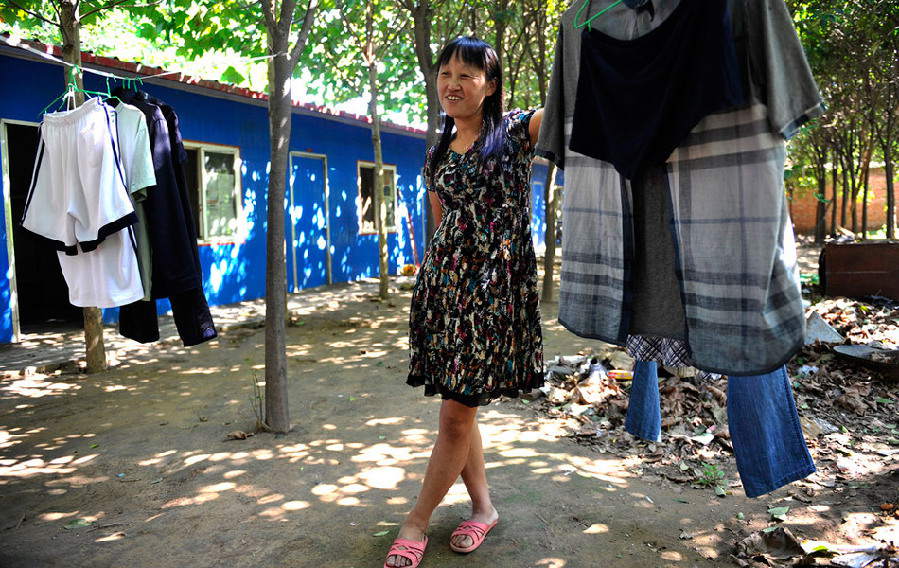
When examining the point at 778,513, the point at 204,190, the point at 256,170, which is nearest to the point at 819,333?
the point at 778,513

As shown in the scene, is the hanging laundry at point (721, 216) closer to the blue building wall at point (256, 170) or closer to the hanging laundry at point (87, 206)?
the hanging laundry at point (87, 206)

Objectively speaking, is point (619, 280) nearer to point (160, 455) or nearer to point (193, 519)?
point (193, 519)

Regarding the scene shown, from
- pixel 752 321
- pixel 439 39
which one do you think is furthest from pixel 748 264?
pixel 439 39

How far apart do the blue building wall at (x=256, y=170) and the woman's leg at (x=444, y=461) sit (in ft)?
23.1

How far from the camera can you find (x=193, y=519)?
10.4 feet

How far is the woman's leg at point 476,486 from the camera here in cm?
270

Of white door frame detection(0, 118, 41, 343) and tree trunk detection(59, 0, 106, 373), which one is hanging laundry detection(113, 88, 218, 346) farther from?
white door frame detection(0, 118, 41, 343)

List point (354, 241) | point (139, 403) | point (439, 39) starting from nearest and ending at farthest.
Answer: point (139, 403)
point (439, 39)
point (354, 241)

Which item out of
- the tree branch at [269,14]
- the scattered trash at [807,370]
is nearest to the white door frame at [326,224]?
the tree branch at [269,14]

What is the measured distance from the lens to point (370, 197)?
14.4 meters

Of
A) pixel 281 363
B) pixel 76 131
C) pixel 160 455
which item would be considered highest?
pixel 76 131

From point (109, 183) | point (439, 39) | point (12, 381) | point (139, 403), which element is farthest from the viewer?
point (439, 39)

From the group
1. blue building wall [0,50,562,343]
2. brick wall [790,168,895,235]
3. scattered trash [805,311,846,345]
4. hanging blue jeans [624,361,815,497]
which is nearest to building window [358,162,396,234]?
blue building wall [0,50,562,343]

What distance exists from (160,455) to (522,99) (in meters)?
14.1
